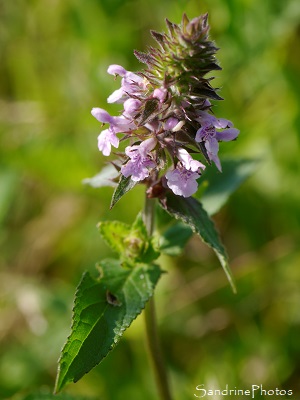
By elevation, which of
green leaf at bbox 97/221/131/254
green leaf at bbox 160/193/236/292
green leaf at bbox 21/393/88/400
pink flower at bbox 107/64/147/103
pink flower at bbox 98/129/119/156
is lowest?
green leaf at bbox 21/393/88/400

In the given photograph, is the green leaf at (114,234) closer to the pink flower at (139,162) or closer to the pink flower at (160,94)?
the pink flower at (139,162)

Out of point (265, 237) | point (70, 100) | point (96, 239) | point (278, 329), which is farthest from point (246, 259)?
point (70, 100)

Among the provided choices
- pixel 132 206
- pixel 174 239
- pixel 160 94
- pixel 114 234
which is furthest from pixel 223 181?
pixel 132 206

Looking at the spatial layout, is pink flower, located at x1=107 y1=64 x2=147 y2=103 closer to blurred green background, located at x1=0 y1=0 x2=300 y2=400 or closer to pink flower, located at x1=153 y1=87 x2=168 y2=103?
pink flower, located at x1=153 y1=87 x2=168 y2=103

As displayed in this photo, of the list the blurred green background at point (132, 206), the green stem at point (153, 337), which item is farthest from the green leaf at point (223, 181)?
the blurred green background at point (132, 206)

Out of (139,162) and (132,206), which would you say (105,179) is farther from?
(132,206)

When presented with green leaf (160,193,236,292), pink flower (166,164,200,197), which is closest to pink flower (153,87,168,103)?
pink flower (166,164,200,197)

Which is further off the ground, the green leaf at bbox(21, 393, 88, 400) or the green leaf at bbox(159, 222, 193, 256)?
the green leaf at bbox(159, 222, 193, 256)
